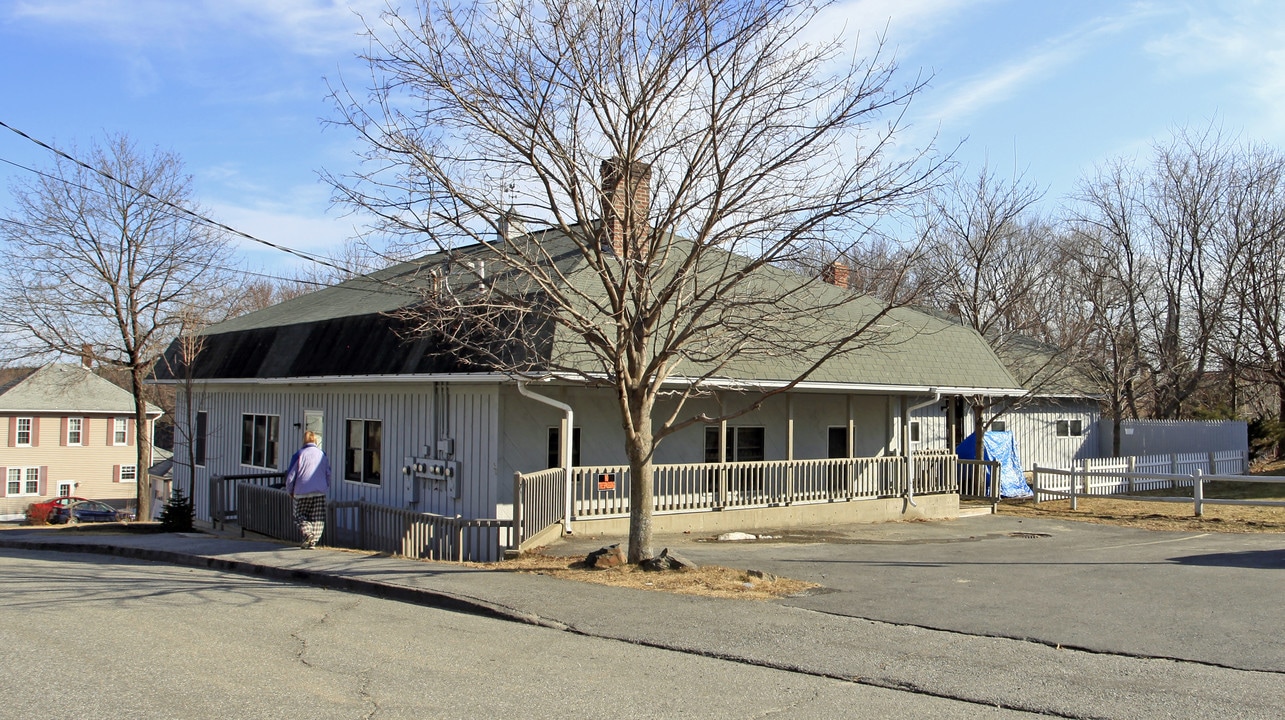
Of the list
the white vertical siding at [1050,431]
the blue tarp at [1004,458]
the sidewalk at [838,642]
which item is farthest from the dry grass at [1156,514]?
the sidewalk at [838,642]

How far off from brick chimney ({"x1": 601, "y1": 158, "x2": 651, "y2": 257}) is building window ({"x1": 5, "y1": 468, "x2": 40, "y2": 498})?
49.4 meters

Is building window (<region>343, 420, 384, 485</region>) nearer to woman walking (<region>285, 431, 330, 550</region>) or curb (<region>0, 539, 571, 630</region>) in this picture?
woman walking (<region>285, 431, 330, 550</region>)

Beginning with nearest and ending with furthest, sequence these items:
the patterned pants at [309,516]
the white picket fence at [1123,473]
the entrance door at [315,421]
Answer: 1. the patterned pants at [309,516]
2. the entrance door at [315,421]
3. the white picket fence at [1123,473]

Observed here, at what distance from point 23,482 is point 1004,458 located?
47.9 metres

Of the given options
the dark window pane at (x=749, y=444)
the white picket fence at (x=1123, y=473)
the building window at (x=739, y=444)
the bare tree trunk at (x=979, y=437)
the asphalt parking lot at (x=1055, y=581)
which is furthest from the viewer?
the bare tree trunk at (x=979, y=437)

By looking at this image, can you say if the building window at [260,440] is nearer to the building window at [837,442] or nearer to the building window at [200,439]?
the building window at [200,439]

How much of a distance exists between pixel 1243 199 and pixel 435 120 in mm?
32559

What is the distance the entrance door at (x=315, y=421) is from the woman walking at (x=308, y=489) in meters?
6.19

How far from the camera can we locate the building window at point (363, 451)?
18.5 m

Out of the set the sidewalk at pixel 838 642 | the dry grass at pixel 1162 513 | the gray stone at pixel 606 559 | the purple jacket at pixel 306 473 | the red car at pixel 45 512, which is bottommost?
the red car at pixel 45 512

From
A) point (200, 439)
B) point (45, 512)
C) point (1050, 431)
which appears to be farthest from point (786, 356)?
point (45, 512)

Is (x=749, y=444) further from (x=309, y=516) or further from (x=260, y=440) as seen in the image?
(x=260, y=440)

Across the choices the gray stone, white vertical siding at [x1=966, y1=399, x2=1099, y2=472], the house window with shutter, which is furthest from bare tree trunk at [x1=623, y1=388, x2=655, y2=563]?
the house window with shutter

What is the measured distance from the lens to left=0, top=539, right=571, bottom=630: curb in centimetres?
919
